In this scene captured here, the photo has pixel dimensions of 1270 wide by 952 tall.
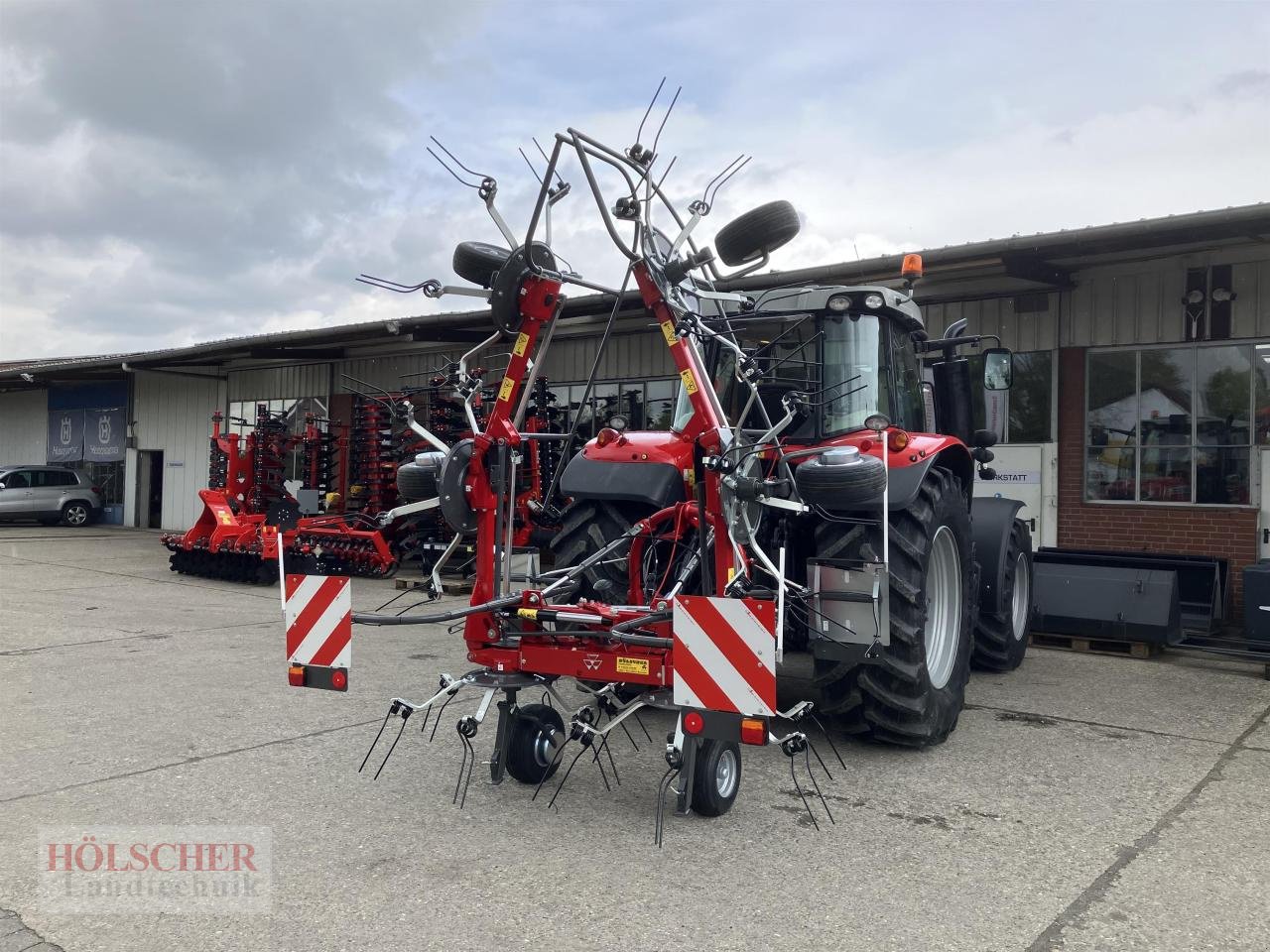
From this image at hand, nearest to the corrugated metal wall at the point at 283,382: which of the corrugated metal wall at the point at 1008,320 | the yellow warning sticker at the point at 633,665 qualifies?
the corrugated metal wall at the point at 1008,320

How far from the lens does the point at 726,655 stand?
12.4 feet

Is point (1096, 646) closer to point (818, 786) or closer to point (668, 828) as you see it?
point (818, 786)

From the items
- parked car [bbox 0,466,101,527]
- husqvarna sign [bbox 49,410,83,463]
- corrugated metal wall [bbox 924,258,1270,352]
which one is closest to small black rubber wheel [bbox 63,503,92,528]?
parked car [bbox 0,466,101,527]

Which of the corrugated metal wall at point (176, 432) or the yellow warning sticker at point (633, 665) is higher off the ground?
the corrugated metal wall at point (176, 432)

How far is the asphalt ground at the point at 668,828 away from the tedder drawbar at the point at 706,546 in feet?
0.98

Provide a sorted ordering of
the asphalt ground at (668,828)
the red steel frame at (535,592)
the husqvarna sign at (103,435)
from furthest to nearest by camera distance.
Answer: the husqvarna sign at (103,435)
the red steel frame at (535,592)
the asphalt ground at (668,828)

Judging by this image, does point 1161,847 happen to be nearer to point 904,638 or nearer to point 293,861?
point 904,638

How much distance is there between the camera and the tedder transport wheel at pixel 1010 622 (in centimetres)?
722

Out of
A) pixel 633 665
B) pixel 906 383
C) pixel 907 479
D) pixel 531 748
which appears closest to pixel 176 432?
pixel 906 383

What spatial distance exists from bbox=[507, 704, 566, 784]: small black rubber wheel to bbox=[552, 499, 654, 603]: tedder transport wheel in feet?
2.82

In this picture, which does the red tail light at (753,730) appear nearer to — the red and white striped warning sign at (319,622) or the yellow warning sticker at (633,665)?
the yellow warning sticker at (633,665)

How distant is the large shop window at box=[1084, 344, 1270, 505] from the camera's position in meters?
9.49

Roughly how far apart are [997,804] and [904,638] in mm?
838

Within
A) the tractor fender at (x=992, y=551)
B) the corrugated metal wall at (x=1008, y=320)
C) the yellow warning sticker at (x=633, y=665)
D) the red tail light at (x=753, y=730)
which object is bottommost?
the red tail light at (x=753, y=730)
